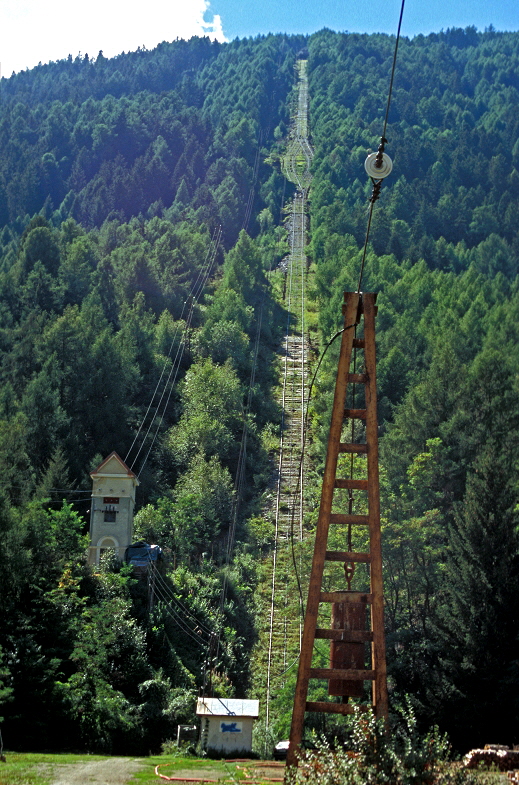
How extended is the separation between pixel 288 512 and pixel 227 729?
2281 cm

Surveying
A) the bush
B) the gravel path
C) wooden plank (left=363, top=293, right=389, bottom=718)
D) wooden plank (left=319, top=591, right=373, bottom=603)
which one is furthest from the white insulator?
the gravel path

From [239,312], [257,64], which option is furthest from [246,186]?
[257,64]

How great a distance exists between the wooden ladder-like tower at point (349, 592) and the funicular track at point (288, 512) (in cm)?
152

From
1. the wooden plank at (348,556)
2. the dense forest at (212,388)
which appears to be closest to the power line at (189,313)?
the dense forest at (212,388)

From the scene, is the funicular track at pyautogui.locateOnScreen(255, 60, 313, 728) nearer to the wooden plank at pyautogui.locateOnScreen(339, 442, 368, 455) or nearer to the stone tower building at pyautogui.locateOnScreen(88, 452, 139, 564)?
A: the wooden plank at pyautogui.locateOnScreen(339, 442, 368, 455)

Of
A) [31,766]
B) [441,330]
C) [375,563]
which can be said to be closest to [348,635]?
[375,563]

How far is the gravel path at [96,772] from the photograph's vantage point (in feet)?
64.9

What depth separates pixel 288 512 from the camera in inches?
2061

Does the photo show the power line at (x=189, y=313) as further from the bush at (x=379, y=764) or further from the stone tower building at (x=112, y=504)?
the bush at (x=379, y=764)

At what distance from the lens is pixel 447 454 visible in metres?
46.9

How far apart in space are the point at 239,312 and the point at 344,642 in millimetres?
58803

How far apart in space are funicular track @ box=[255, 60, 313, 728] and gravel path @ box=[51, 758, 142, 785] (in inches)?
202

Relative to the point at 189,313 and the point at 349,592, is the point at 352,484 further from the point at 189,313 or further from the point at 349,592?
the point at 189,313

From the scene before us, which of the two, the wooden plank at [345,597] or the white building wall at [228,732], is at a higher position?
the wooden plank at [345,597]
